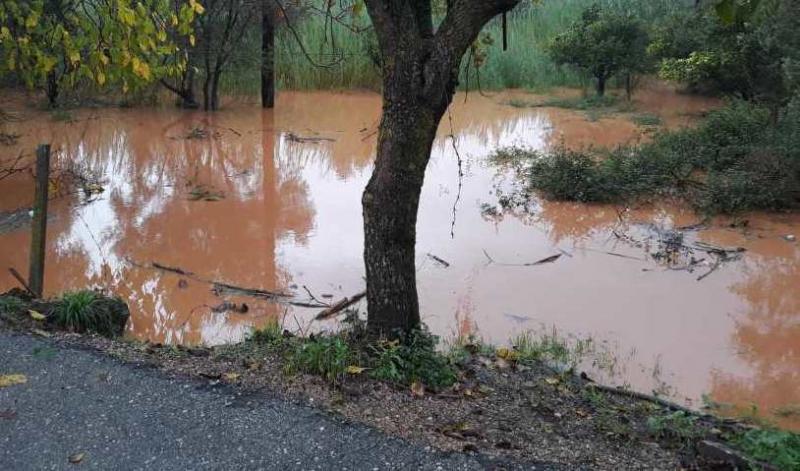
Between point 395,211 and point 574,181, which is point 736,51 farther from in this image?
point 395,211

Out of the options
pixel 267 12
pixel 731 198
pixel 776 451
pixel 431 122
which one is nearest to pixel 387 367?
pixel 431 122

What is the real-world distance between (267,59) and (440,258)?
10115mm

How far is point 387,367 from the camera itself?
4.31 meters

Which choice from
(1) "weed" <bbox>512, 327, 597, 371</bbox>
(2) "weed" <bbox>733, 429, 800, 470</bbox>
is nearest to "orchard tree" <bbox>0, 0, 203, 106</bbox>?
(1) "weed" <bbox>512, 327, 597, 371</bbox>

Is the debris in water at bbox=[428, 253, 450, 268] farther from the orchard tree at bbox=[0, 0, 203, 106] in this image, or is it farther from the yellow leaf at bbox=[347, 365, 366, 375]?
the yellow leaf at bbox=[347, 365, 366, 375]

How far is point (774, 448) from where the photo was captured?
134 inches

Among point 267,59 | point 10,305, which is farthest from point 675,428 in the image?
point 267,59

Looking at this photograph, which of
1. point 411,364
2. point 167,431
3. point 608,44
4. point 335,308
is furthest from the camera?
point 608,44

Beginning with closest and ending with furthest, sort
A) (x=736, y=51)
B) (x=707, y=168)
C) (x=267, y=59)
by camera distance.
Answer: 1. (x=707, y=168)
2. (x=736, y=51)
3. (x=267, y=59)

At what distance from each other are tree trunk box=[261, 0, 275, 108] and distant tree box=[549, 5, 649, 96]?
6.43 meters

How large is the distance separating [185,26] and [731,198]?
272 inches

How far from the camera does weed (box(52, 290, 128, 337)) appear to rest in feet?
17.8

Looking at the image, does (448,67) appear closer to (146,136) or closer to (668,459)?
(668,459)

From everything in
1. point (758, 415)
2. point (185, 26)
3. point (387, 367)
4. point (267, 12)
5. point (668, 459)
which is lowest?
point (758, 415)
